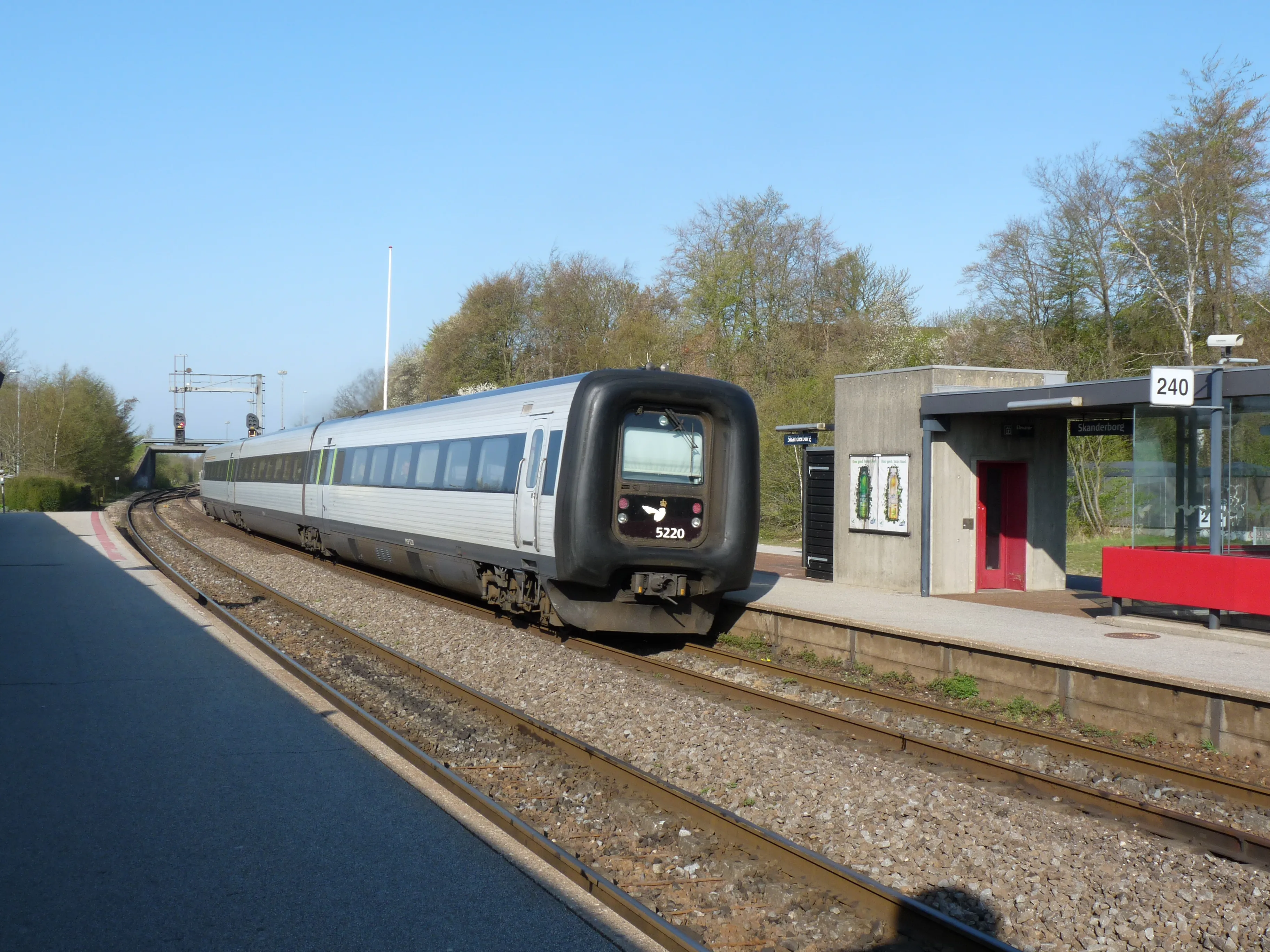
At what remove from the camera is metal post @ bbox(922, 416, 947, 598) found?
14867 mm

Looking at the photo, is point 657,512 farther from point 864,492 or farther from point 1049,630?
point 864,492

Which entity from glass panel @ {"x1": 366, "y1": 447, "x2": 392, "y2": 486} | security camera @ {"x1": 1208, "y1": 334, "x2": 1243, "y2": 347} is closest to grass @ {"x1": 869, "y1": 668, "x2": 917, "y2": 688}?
security camera @ {"x1": 1208, "y1": 334, "x2": 1243, "y2": 347}

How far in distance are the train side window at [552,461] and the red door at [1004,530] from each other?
6.98 m

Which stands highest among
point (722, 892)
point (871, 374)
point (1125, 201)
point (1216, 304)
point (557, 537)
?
point (1125, 201)

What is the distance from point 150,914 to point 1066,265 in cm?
3267

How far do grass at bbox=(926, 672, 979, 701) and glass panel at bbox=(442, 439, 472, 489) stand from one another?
21.4 feet

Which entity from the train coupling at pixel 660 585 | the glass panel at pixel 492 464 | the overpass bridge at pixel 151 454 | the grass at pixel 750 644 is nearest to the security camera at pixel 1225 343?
the grass at pixel 750 644

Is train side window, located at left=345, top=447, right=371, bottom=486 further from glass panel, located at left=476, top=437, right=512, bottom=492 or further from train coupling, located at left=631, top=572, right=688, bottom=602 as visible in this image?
train coupling, located at left=631, top=572, right=688, bottom=602

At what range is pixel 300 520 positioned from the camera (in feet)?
76.5

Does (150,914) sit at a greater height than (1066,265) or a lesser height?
lesser

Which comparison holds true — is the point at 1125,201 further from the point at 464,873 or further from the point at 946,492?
the point at 464,873

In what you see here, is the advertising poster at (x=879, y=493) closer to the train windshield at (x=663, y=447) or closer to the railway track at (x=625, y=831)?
the train windshield at (x=663, y=447)

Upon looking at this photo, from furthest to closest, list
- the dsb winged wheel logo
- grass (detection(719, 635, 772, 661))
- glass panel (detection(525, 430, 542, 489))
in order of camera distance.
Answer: grass (detection(719, 635, 772, 661)) → glass panel (detection(525, 430, 542, 489)) → the dsb winged wheel logo

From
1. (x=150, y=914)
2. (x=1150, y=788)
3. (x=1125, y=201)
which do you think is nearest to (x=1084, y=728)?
(x=1150, y=788)
